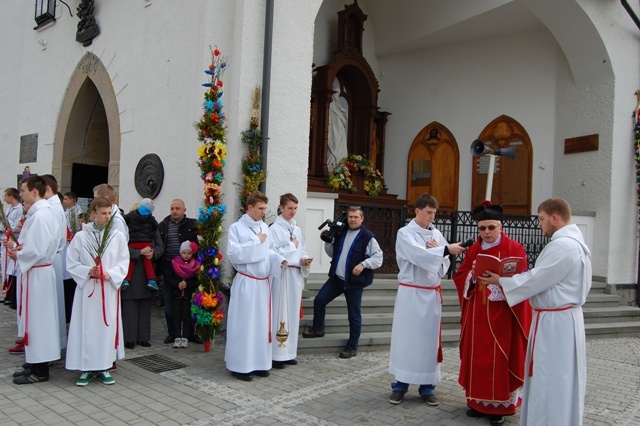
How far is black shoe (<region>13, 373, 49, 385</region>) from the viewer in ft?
17.3

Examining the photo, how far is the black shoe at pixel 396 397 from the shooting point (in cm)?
514

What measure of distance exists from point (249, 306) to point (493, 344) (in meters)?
2.50

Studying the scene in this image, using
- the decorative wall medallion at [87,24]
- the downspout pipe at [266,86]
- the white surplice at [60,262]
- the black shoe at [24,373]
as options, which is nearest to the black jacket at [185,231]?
the downspout pipe at [266,86]

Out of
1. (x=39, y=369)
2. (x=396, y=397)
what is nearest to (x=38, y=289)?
(x=39, y=369)

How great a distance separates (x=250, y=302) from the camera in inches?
231

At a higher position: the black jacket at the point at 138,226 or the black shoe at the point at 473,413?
the black jacket at the point at 138,226

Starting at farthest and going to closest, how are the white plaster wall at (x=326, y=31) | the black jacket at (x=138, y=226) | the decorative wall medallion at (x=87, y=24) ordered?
1. the white plaster wall at (x=326, y=31)
2. the decorative wall medallion at (x=87, y=24)
3. the black jacket at (x=138, y=226)

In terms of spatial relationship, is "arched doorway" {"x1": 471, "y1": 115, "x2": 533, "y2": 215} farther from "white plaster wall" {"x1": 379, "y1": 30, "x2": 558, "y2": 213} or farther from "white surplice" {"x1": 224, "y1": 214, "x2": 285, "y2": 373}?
"white surplice" {"x1": 224, "y1": 214, "x2": 285, "y2": 373}

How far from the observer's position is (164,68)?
352 inches

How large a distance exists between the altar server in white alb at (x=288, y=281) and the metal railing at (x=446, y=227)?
2.24 m

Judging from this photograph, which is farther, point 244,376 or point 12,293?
point 12,293

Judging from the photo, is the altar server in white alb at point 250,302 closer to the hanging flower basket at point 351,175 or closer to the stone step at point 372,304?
the stone step at point 372,304

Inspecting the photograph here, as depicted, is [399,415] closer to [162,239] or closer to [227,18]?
[162,239]

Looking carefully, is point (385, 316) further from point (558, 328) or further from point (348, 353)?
point (558, 328)
